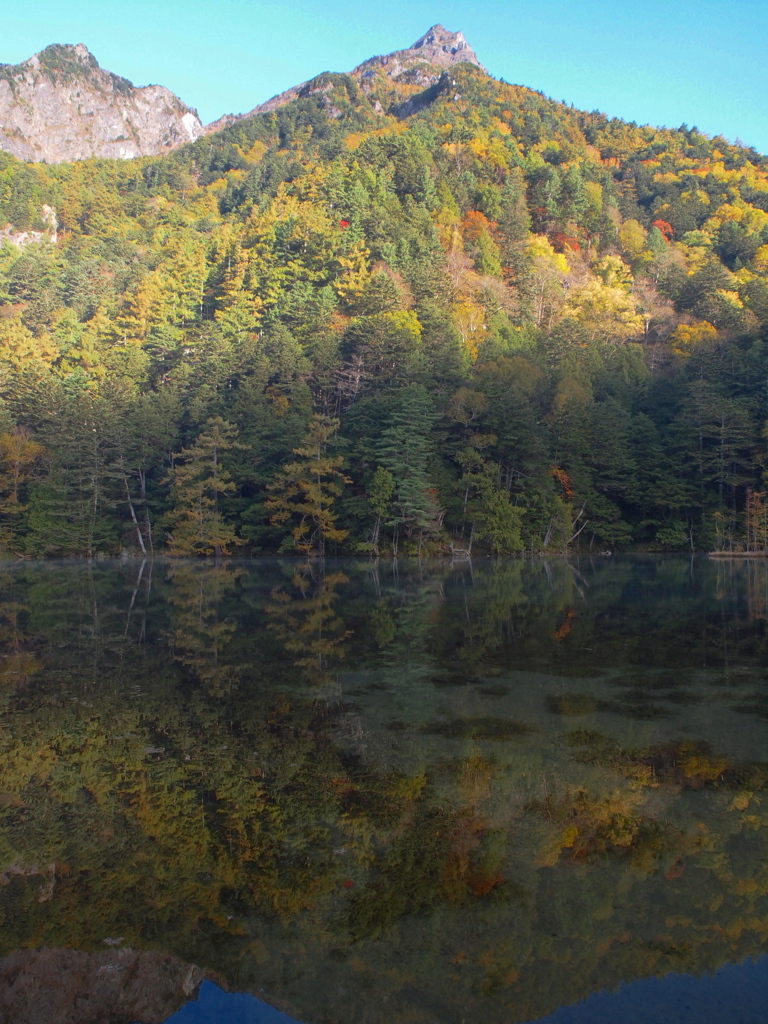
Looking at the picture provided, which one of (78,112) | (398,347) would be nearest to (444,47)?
(78,112)

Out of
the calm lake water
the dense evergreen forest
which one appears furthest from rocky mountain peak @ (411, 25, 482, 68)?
the calm lake water

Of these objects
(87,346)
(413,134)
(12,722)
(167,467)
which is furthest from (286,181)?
(12,722)

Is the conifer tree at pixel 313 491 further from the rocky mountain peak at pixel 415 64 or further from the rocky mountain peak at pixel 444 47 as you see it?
the rocky mountain peak at pixel 444 47

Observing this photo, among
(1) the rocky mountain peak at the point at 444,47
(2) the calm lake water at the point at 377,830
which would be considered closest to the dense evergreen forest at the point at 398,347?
(2) the calm lake water at the point at 377,830

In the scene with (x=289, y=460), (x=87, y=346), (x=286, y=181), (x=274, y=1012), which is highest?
(x=286, y=181)

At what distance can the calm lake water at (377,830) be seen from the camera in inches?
141

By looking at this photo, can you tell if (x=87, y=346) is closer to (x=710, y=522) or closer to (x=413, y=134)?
(x=413, y=134)

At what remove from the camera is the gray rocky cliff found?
140m

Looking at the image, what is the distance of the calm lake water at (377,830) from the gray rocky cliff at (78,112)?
156 metres

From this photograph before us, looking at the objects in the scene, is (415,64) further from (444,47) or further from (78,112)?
(78,112)

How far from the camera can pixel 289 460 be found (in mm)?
44375

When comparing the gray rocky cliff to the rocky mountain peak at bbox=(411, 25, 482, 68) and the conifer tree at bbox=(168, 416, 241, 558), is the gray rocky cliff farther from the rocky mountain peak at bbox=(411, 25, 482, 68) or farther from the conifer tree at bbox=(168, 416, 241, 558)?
the conifer tree at bbox=(168, 416, 241, 558)

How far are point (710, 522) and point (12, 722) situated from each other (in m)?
47.0

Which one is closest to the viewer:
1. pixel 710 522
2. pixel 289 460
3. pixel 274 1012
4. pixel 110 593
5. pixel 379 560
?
pixel 274 1012
